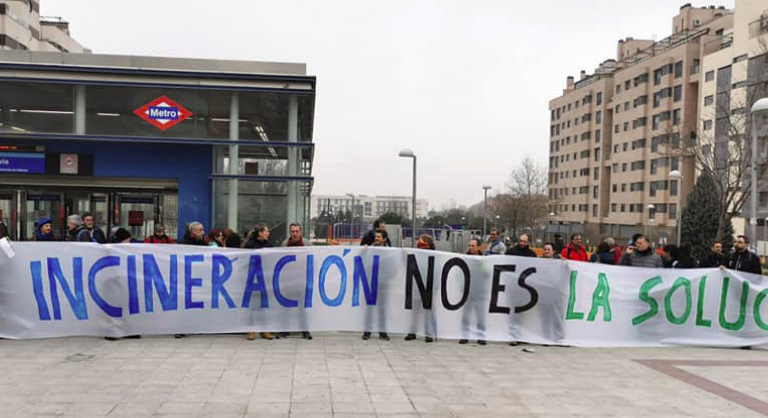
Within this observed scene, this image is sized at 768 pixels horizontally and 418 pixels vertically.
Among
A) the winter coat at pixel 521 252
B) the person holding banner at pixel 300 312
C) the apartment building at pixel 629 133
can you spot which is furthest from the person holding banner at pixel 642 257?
the apartment building at pixel 629 133

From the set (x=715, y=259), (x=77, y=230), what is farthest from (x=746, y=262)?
(x=77, y=230)

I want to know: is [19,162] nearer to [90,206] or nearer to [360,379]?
[90,206]

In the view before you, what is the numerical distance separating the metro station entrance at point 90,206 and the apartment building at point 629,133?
47.4 metres

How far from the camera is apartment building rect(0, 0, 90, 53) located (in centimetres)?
6200

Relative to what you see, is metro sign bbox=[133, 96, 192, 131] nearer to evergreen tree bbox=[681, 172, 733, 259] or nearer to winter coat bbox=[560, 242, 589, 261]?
winter coat bbox=[560, 242, 589, 261]

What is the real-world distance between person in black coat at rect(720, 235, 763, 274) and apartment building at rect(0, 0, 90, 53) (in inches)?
2732

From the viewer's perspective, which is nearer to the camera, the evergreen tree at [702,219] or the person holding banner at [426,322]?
the person holding banner at [426,322]

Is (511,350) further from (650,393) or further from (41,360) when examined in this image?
(41,360)

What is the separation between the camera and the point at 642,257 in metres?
9.25

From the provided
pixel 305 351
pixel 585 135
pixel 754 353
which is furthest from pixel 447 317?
pixel 585 135

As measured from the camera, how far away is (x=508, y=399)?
5809 millimetres

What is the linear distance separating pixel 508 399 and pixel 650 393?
1.66 metres

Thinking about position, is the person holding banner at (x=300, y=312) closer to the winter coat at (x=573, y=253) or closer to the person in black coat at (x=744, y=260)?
the winter coat at (x=573, y=253)

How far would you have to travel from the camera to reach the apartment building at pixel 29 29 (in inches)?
2441
